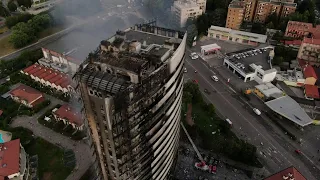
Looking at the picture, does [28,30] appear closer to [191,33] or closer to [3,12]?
[3,12]

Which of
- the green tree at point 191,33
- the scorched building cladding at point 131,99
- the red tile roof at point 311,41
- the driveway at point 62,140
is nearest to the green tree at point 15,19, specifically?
the driveway at point 62,140

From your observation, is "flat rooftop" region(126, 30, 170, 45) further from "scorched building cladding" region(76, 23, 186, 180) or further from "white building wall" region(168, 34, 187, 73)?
"white building wall" region(168, 34, 187, 73)

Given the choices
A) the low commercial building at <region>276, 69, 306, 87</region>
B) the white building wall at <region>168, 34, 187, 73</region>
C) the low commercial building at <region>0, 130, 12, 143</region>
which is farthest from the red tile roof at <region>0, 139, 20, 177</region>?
the low commercial building at <region>276, 69, 306, 87</region>

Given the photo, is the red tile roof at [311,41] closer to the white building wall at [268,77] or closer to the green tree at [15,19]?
the white building wall at [268,77]

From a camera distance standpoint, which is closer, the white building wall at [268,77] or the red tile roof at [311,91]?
the red tile roof at [311,91]

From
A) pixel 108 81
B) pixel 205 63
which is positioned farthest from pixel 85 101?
pixel 205 63

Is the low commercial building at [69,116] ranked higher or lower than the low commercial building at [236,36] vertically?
lower
